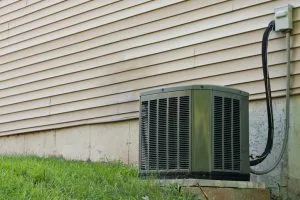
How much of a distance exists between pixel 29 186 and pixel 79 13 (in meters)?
3.71

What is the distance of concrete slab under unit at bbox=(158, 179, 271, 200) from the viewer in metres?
4.23

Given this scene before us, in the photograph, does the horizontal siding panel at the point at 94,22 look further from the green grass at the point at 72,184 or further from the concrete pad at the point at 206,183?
the concrete pad at the point at 206,183

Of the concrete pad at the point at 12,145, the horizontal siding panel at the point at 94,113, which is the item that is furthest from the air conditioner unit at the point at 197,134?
the concrete pad at the point at 12,145

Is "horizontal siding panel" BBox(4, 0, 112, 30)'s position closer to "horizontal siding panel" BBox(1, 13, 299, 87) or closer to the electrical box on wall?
"horizontal siding panel" BBox(1, 13, 299, 87)

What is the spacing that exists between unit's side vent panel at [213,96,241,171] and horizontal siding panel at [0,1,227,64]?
55.2 inches

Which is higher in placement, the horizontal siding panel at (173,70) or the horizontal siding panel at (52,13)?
the horizontal siding panel at (52,13)

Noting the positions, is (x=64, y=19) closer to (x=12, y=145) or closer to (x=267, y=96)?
(x=12, y=145)

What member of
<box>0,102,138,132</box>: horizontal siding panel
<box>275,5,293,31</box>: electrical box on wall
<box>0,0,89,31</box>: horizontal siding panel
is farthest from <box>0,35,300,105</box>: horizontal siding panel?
<box>0,0,89,31</box>: horizontal siding panel

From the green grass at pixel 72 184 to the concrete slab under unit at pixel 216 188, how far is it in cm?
7

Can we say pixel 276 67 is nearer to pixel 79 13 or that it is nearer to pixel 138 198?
pixel 138 198

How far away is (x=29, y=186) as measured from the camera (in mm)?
4086

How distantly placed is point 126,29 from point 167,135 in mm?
2490

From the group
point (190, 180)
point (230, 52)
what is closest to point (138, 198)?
point (190, 180)

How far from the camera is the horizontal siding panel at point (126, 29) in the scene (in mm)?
5945
